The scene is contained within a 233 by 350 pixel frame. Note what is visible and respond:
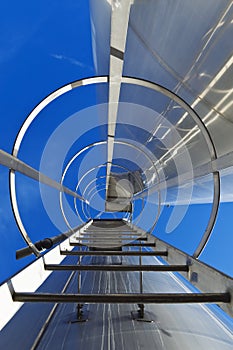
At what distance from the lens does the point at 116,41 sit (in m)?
1.54

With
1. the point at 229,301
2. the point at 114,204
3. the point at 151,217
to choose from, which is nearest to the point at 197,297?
the point at 229,301

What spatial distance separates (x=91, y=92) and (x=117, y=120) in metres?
0.33

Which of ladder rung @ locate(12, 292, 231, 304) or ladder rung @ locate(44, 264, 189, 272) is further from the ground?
ladder rung @ locate(44, 264, 189, 272)

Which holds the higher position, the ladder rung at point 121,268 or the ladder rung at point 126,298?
the ladder rung at point 121,268

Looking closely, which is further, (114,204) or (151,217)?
(114,204)

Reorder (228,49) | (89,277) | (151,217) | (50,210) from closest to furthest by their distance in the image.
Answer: (228,49), (89,277), (50,210), (151,217)

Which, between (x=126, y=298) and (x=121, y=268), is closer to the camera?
(x=126, y=298)

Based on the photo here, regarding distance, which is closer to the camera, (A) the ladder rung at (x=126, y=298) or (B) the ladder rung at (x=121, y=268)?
(A) the ladder rung at (x=126, y=298)

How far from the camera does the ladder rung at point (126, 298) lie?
0.88 metres

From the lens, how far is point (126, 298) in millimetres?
888

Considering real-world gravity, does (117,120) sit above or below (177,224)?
above

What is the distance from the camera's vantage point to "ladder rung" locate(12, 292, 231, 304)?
883mm

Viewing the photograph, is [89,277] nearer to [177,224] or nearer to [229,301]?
[229,301]

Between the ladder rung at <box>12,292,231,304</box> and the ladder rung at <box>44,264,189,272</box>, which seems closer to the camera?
the ladder rung at <box>12,292,231,304</box>
